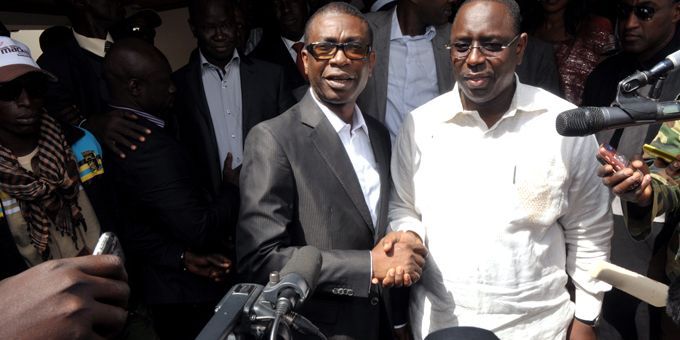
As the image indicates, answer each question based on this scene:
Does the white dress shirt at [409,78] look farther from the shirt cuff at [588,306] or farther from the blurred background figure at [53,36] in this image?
the blurred background figure at [53,36]

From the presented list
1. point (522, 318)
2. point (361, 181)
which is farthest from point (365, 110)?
point (522, 318)

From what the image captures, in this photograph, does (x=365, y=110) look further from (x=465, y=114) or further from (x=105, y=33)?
(x=105, y=33)

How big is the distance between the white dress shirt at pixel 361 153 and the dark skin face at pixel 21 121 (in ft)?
3.82

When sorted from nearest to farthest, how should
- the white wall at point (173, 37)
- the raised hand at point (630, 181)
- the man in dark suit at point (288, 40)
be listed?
the raised hand at point (630, 181)
the man in dark suit at point (288, 40)
the white wall at point (173, 37)

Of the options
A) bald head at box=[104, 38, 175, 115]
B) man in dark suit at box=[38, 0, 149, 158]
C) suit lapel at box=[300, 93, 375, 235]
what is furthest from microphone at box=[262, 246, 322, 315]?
man in dark suit at box=[38, 0, 149, 158]

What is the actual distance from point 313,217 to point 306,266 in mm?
762

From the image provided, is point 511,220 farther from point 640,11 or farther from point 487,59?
point 640,11

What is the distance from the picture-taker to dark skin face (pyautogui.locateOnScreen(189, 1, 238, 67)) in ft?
10.8

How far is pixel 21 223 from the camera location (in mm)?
2066

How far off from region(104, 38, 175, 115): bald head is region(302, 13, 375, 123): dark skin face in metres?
0.92

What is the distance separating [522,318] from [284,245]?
991 mm

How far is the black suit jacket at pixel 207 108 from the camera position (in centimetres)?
325

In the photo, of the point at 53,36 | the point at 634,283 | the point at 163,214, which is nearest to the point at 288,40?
the point at 53,36

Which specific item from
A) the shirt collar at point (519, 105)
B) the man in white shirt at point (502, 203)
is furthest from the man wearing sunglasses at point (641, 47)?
the shirt collar at point (519, 105)
